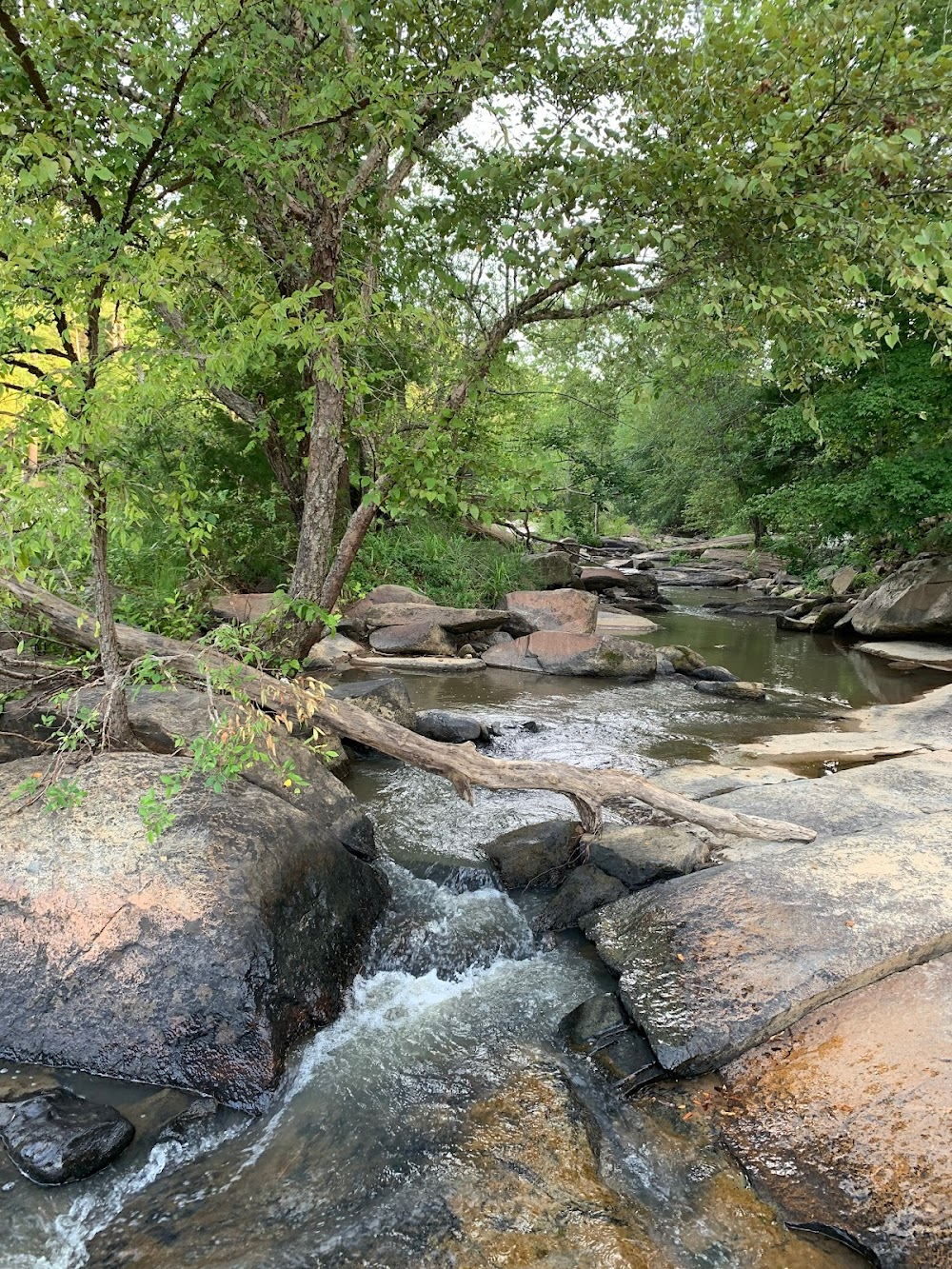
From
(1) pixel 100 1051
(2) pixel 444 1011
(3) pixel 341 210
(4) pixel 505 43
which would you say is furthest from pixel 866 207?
(1) pixel 100 1051

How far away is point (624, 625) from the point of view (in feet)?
56.9

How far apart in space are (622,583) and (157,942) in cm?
1939

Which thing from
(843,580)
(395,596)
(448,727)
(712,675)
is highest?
(843,580)

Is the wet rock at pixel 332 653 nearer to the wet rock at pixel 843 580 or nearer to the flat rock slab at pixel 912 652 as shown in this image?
the flat rock slab at pixel 912 652

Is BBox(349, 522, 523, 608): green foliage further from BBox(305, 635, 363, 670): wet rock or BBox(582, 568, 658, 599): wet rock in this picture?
BBox(582, 568, 658, 599): wet rock

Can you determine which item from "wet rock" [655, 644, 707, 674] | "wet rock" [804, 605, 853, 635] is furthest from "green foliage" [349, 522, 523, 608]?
"wet rock" [804, 605, 853, 635]

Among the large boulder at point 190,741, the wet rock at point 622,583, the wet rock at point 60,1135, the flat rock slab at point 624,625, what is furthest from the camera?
the wet rock at point 622,583

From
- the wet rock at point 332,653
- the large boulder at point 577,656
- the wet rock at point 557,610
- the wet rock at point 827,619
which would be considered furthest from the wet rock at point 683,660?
the wet rock at point 827,619

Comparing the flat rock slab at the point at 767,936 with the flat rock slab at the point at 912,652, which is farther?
the flat rock slab at the point at 912,652

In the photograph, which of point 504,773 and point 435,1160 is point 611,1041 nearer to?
point 435,1160

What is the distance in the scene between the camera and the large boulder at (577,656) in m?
12.5

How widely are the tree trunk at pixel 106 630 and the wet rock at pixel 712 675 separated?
9173mm

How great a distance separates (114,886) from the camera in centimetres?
384

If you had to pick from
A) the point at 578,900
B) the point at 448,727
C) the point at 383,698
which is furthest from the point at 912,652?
the point at 578,900
